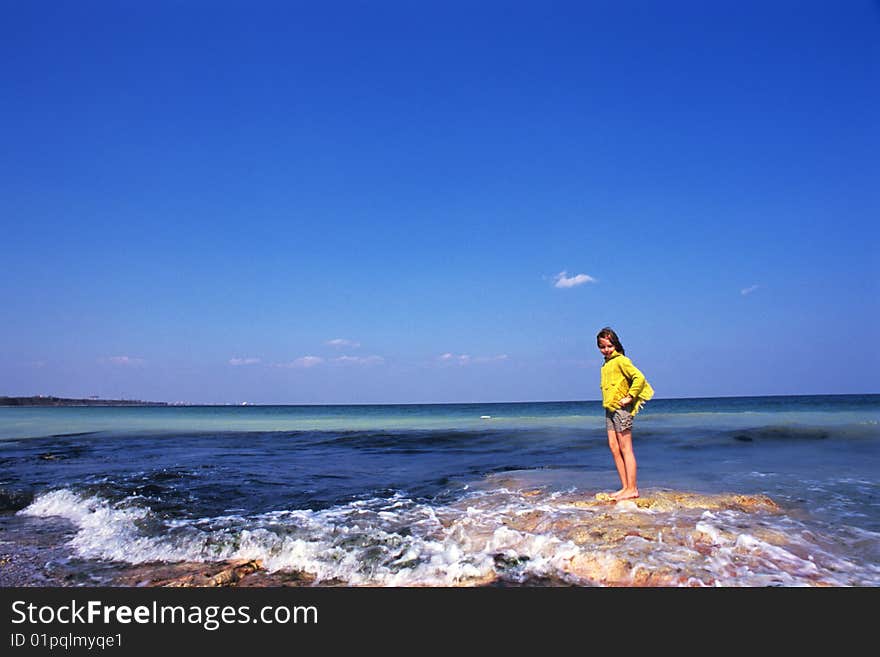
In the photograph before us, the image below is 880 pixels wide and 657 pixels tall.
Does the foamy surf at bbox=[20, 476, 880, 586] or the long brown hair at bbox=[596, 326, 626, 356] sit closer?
the foamy surf at bbox=[20, 476, 880, 586]

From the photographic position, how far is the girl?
6727mm

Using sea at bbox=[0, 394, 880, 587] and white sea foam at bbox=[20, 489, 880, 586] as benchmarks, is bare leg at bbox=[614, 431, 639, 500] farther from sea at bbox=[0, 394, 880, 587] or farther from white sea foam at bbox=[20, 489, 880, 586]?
white sea foam at bbox=[20, 489, 880, 586]

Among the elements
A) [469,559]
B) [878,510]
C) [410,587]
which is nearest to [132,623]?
[410,587]

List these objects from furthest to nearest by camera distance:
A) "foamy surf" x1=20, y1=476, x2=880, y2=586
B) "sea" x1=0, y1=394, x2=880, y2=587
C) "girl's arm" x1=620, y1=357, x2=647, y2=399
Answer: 1. "girl's arm" x1=620, y1=357, x2=647, y2=399
2. "sea" x1=0, y1=394, x2=880, y2=587
3. "foamy surf" x1=20, y1=476, x2=880, y2=586

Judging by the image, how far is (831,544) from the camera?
16.6 feet

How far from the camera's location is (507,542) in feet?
17.2

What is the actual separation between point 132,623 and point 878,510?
8262 millimetres

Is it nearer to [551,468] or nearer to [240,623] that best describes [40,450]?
[551,468]

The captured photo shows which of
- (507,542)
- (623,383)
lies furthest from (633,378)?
(507,542)

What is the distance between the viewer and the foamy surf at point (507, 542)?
4.34 m

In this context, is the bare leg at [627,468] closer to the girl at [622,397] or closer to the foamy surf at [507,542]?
the girl at [622,397]

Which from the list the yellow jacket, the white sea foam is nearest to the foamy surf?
the white sea foam

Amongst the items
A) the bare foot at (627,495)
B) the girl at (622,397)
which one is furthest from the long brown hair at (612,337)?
the bare foot at (627,495)

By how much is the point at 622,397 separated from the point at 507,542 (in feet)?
8.69
